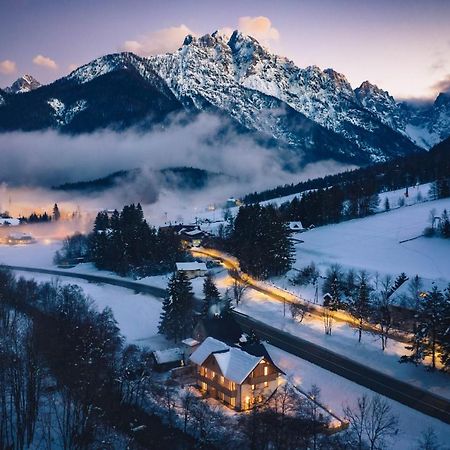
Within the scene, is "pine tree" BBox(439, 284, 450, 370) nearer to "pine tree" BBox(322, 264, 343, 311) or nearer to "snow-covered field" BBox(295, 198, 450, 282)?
"pine tree" BBox(322, 264, 343, 311)

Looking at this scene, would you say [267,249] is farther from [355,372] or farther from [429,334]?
[429,334]

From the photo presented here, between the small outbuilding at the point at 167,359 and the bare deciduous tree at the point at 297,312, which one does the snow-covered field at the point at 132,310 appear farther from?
the bare deciduous tree at the point at 297,312

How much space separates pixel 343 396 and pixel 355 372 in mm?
5269

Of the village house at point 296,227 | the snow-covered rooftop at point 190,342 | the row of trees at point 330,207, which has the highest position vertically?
the row of trees at point 330,207

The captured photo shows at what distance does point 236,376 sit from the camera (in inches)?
1774

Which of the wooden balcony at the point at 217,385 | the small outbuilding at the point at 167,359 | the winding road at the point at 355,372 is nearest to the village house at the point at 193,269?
the winding road at the point at 355,372

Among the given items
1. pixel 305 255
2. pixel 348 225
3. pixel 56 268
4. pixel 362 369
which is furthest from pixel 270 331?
pixel 56 268

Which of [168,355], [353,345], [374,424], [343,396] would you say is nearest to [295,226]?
[353,345]

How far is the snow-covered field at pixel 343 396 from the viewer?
39062 mm

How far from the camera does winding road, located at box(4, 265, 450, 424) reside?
142 feet

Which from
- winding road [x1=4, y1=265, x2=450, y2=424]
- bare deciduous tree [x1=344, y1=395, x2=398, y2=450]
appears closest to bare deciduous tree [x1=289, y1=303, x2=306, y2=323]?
winding road [x1=4, y1=265, x2=450, y2=424]

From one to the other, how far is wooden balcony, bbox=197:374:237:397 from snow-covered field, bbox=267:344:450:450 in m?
Result: 7.43

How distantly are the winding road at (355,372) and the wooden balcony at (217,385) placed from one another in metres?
11.3

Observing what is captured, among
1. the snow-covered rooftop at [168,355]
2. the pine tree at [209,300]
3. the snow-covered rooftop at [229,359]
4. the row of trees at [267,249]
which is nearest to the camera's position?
the snow-covered rooftop at [229,359]
